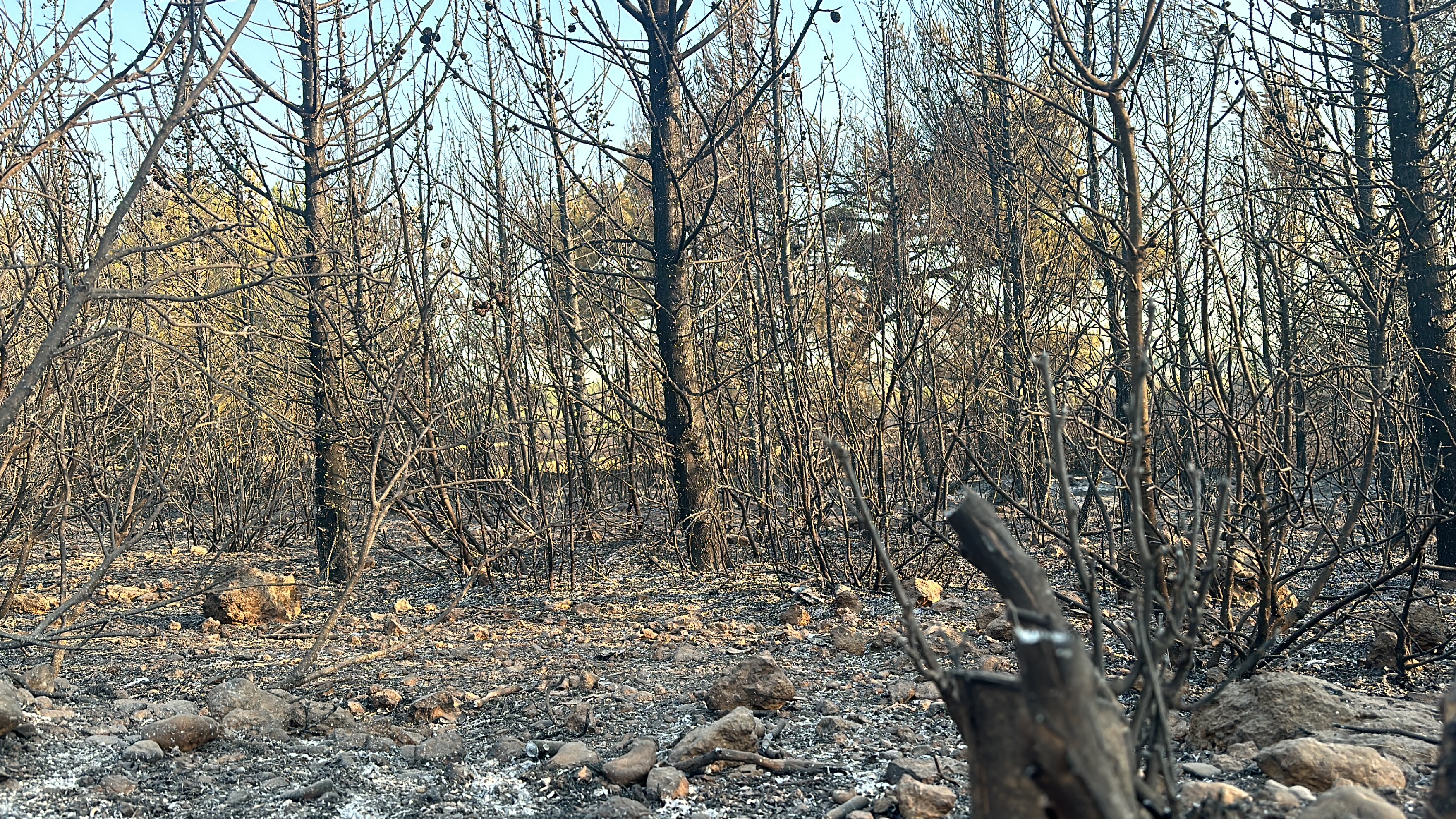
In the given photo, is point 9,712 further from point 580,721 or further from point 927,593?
point 927,593

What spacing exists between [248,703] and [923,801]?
2124 mm

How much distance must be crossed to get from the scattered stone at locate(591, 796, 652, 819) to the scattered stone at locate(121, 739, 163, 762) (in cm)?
130

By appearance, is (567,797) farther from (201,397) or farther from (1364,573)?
(201,397)

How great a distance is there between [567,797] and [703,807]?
358 millimetres

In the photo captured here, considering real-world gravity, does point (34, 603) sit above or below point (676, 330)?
below

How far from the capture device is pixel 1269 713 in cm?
260

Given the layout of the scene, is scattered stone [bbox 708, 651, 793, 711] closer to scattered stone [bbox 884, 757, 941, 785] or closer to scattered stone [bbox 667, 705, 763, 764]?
scattered stone [bbox 667, 705, 763, 764]

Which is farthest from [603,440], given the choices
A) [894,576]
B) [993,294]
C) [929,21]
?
[929,21]

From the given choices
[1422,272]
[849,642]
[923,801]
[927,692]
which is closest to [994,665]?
A: [927,692]

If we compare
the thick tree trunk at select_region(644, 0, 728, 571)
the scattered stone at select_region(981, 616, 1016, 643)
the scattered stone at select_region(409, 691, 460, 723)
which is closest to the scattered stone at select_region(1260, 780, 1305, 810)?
the scattered stone at select_region(981, 616, 1016, 643)

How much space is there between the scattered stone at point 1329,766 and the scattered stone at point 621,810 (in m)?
1.42

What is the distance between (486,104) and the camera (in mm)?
5957

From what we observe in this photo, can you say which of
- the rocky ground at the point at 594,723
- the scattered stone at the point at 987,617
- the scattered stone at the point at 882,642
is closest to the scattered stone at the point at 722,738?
the rocky ground at the point at 594,723

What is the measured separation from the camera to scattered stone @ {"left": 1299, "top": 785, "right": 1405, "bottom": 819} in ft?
5.35
